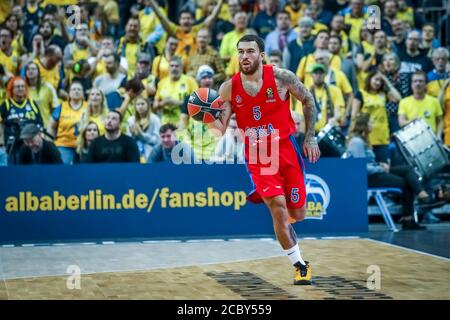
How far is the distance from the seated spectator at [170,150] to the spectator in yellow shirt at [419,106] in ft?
13.0

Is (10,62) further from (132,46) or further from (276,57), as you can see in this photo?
(276,57)

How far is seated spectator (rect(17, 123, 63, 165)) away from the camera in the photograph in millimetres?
15098

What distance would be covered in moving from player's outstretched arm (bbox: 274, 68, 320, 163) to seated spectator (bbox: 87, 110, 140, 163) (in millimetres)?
5508

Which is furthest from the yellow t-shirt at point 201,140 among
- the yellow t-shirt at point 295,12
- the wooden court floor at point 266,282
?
the yellow t-shirt at point 295,12

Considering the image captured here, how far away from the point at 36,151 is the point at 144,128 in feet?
6.31

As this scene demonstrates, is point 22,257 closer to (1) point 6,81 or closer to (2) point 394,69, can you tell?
(1) point 6,81

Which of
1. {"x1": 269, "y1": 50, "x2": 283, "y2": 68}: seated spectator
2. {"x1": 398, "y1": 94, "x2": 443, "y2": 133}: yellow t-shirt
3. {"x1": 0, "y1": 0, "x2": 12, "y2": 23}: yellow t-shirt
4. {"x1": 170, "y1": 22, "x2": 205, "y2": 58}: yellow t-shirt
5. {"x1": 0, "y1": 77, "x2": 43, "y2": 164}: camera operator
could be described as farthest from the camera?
{"x1": 0, "y1": 0, "x2": 12, "y2": 23}: yellow t-shirt

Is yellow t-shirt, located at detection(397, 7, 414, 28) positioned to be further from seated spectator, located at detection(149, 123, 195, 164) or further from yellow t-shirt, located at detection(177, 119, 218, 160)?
seated spectator, located at detection(149, 123, 195, 164)

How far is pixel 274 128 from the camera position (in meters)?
10.1

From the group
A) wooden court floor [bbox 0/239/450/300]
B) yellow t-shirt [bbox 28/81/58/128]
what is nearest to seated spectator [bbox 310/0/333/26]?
yellow t-shirt [bbox 28/81/58/128]

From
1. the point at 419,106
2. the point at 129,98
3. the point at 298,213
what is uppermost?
the point at 129,98

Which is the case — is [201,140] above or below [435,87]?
below

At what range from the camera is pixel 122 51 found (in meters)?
Result: 17.7

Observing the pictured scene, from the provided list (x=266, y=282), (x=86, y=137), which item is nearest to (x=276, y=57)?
(x=86, y=137)
